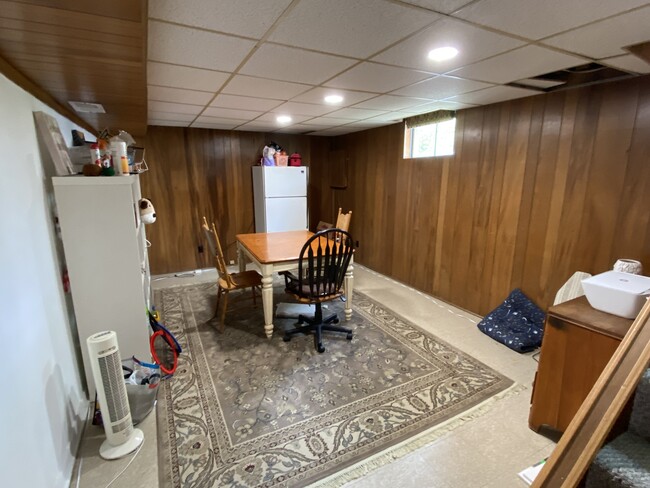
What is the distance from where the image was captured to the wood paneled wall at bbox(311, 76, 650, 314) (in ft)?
6.75

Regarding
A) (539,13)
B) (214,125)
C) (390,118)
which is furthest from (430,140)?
(214,125)

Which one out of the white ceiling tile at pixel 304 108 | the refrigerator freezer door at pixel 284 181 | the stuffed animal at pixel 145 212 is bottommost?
the stuffed animal at pixel 145 212

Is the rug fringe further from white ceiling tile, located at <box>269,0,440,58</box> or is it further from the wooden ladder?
white ceiling tile, located at <box>269,0,440,58</box>

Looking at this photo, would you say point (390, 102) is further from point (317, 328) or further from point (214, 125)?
point (214, 125)

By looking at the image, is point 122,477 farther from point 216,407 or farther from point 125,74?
point 125,74

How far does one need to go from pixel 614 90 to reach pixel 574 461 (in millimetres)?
2364

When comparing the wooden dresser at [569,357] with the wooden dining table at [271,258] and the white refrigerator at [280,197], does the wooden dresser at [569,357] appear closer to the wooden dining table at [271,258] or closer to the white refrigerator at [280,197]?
the wooden dining table at [271,258]

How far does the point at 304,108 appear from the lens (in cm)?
300

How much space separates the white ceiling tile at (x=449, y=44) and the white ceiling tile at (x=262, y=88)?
29.6 inches

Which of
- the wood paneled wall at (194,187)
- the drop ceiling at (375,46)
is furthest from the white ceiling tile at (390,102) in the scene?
the wood paneled wall at (194,187)

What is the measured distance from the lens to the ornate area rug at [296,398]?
1.58m

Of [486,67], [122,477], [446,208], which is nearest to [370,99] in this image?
[486,67]

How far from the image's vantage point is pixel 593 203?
7.27ft

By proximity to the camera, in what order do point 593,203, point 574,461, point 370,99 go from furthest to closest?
point 370,99
point 593,203
point 574,461
